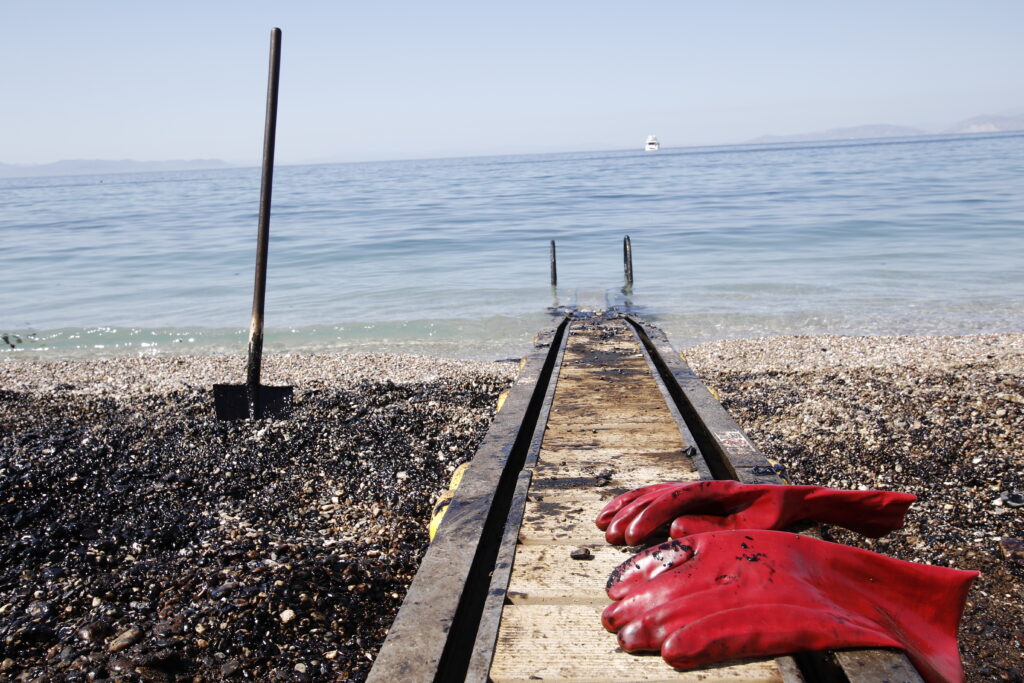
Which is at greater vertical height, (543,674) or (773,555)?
(773,555)

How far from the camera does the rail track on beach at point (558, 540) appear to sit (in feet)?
8.88

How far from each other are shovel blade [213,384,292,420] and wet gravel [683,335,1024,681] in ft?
16.6

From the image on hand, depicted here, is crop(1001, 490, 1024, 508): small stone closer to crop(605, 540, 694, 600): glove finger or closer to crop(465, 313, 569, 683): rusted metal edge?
crop(465, 313, 569, 683): rusted metal edge

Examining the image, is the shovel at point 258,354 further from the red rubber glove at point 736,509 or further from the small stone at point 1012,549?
the small stone at point 1012,549

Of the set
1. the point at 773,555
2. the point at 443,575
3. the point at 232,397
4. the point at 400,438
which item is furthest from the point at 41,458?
the point at 773,555

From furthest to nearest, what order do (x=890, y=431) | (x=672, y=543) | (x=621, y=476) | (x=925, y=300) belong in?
(x=925, y=300) → (x=890, y=431) → (x=621, y=476) → (x=672, y=543)

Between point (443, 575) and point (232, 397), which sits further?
point (232, 397)

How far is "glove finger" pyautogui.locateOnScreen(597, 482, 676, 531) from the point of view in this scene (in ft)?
12.3

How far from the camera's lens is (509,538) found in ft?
11.9

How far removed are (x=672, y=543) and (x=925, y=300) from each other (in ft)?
55.5

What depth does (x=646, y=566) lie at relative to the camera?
3.12m

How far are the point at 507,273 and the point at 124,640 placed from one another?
19.7 m

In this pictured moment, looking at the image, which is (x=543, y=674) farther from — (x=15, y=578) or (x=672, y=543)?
(x=15, y=578)

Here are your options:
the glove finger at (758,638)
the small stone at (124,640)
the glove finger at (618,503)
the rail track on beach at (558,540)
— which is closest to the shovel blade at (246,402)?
the rail track on beach at (558,540)
